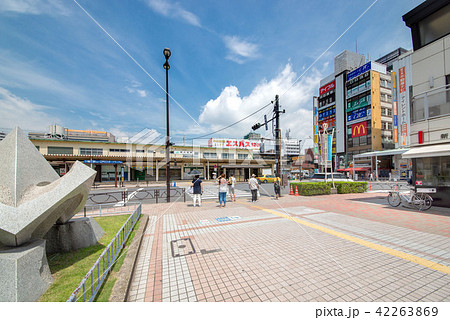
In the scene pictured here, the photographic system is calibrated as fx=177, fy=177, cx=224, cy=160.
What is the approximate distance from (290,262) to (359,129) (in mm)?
52805

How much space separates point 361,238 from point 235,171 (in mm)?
29027

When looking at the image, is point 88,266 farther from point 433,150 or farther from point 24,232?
point 433,150

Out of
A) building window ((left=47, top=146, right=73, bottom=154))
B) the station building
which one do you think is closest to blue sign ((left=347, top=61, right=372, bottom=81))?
the station building

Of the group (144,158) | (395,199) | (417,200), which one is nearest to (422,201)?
(417,200)

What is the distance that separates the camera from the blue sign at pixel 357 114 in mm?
43756

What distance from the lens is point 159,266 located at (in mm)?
3881

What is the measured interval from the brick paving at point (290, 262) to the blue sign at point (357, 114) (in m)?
47.0

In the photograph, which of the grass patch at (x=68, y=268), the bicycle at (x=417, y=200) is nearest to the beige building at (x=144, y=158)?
the bicycle at (x=417, y=200)

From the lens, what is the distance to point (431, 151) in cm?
855

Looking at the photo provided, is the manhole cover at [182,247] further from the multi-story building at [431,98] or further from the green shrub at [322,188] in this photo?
the multi-story building at [431,98]

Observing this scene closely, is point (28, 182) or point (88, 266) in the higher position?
point (28, 182)

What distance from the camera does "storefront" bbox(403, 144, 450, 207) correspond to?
8633 mm

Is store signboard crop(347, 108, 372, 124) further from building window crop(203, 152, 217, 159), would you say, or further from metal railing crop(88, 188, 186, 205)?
metal railing crop(88, 188, 186, 205)

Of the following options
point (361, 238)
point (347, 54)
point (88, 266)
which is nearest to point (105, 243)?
point (88, 266)
